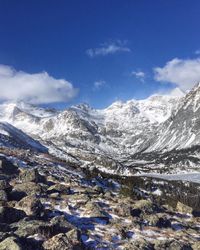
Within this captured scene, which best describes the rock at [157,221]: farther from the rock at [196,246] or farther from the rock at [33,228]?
the rock at [33,228]

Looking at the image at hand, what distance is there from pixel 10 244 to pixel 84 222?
12.2 m

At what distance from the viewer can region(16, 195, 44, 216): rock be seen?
38.5 m

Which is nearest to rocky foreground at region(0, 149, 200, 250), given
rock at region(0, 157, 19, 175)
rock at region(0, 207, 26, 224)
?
rock at region(0, 207, 26, 224)

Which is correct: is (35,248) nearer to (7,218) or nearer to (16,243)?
(16,243)

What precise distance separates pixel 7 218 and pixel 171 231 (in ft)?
54.9

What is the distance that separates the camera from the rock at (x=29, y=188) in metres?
46.9

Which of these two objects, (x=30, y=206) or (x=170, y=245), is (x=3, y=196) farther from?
(x=170, y=245)

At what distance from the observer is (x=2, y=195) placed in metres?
43.0

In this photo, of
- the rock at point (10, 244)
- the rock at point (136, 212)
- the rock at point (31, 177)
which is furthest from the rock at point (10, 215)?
the rock at point (31, 177)

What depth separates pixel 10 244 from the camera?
2831 centimetres

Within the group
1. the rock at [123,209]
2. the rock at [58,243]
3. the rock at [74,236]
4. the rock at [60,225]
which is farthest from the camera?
the rock at [123,209]

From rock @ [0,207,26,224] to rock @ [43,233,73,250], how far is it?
631 cm

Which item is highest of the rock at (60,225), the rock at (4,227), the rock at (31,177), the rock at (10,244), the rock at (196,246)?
the rock at (31,177)

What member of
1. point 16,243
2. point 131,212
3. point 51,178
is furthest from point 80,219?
point 51,178
